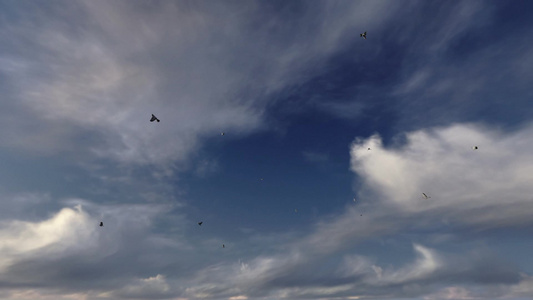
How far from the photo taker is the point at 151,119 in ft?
369

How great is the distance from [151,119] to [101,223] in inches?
1945

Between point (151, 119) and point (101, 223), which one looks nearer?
point (151, 119)

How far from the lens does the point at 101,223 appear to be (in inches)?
4894

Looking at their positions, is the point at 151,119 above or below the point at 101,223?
above
